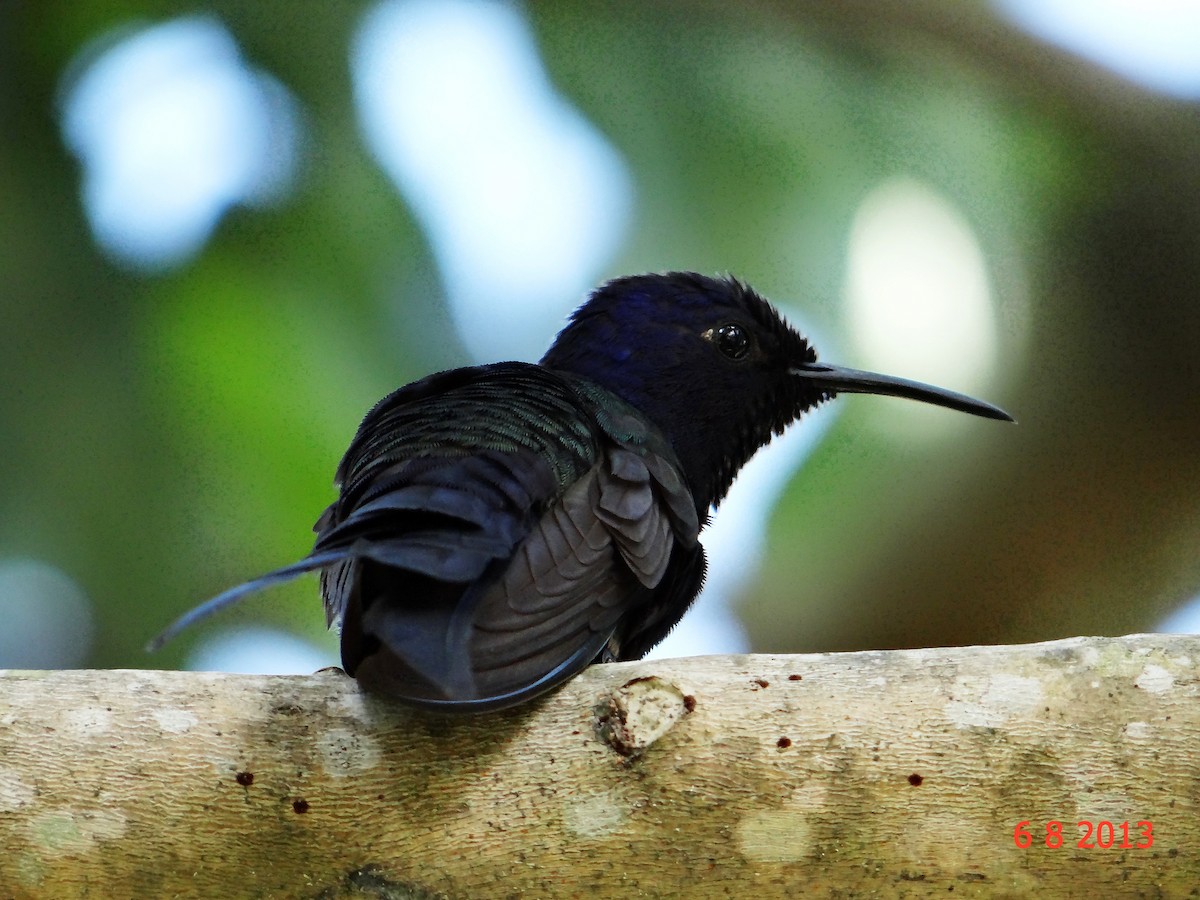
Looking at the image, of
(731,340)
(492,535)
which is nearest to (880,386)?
(731,340)

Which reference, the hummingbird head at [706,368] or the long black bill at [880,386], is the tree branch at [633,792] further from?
the long black bill at [880,386]

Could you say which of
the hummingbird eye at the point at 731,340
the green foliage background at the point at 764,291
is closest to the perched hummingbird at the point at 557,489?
the hummingbird eye at the point at 731,340

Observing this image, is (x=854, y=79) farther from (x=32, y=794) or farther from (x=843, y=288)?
(x=32, y=794)

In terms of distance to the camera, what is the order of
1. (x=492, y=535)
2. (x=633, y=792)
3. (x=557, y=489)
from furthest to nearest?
(x=557, y=489)
(x=492, y=535)
(x=633, y=792)

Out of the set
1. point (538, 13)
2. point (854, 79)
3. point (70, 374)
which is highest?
point (538, 13)

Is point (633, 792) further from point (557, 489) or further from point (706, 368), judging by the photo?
point (706, 368)

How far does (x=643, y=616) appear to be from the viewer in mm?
3787

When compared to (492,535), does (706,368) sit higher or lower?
higher

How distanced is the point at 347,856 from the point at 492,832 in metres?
0.28

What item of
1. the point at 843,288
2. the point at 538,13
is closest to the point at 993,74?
the point at 843,288

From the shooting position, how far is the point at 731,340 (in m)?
4.45

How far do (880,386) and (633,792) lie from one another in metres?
2.22

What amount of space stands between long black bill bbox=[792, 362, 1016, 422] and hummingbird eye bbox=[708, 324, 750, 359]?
0.68ft

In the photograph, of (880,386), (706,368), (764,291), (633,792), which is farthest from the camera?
(764,291)
